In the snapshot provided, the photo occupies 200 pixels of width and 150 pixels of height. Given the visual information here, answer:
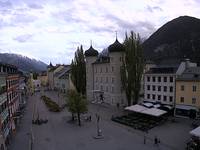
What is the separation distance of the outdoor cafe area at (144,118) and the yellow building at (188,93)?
3.81 meters

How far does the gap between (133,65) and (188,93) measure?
503 inches

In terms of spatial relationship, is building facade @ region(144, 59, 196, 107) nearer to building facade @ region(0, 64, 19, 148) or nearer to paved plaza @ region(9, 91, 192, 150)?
paved plaza @ region(9, 91, 192, 150)

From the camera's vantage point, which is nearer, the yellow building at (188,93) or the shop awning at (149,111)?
the shop awning at (149,111)

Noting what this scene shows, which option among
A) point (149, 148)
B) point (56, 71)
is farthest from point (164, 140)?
point (56, 71)

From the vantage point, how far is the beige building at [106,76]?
6181 cm

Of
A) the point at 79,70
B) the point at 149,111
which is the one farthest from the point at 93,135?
the point at 79,70

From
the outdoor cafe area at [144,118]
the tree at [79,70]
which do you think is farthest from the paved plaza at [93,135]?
the tree at [79,70]

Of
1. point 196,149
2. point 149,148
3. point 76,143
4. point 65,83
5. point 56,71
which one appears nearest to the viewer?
point 196,149

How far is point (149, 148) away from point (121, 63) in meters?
32.0

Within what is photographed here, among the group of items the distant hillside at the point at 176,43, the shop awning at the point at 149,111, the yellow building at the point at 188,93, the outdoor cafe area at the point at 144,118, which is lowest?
the outdoor cafe area at the point at 144,118

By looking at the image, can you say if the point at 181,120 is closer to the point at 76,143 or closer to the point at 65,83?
the point at 76,143

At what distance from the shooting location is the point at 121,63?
6191 centimetres

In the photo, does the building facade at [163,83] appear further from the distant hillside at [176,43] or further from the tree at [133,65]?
the distant hillside at [176,43]

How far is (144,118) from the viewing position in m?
47.1
